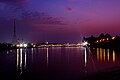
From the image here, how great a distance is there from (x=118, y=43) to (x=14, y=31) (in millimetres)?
64561

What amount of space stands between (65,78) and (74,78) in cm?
121

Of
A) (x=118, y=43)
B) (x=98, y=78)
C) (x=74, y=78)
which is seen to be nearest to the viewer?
(x=98, y=78)

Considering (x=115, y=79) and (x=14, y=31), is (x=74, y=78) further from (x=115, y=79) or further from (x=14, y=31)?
(x=14, y=31)

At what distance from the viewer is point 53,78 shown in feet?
112

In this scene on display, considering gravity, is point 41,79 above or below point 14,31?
below

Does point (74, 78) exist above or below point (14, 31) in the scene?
Answer: below

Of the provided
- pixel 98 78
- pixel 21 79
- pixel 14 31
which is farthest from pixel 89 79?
pixel 14 31

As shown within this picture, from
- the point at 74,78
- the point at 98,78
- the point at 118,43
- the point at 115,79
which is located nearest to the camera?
the point at 115,79

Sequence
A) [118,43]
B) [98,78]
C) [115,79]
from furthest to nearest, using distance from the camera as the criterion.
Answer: [118,43]
[98,78]
[115,79]

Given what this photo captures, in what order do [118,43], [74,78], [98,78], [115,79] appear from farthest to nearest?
1. [118,43]
2. [74,78]
3. [98,78]
4. [115,79]

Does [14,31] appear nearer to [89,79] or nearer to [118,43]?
[118,43]

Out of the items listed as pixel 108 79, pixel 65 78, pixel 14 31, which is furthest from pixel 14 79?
pixel 14 31

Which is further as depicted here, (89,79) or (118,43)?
(118,43)

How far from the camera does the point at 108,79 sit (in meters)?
25.2
